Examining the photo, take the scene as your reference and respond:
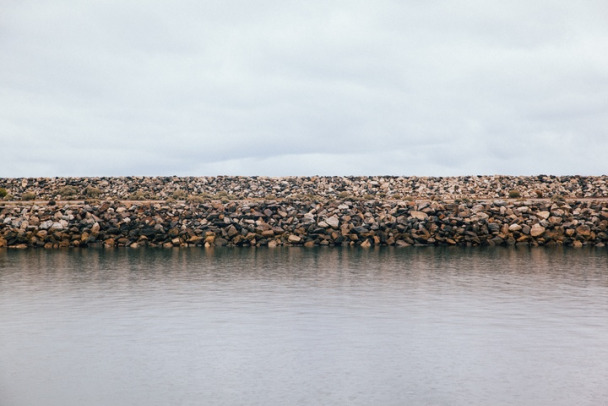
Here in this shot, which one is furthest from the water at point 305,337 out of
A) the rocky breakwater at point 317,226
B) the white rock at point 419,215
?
the white rock at point 419,215

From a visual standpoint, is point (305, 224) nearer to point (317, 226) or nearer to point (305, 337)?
point (317, 226)

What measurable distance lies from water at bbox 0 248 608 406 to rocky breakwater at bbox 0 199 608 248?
16596 millimetres

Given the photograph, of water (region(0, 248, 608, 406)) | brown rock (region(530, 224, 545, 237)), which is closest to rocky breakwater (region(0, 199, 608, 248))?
brown rock (region(530, 224, 545, 237))

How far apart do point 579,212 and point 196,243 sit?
81.1ft

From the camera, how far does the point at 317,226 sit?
44.8 metres

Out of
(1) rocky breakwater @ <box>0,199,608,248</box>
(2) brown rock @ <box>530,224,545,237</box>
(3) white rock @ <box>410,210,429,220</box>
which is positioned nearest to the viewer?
(2) brown rock @ <box>530,224,545,237</box>

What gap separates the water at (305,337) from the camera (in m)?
10.4

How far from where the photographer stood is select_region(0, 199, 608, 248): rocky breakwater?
44.2m

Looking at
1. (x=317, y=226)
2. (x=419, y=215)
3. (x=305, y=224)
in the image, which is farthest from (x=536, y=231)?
(x=305, y=224)

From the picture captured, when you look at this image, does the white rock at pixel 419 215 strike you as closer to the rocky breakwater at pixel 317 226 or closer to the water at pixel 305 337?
the rocky breakwater at pixel 317 226

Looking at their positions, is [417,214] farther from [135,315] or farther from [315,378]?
[315,378]

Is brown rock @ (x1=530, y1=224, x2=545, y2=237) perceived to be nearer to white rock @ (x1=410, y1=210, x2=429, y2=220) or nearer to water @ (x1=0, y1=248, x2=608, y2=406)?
white rock @ (x1=410, y1=210, x2=429, y2=220)

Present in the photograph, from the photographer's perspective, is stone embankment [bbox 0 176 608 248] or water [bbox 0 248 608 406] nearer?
water [bbox 0 248 608 406]

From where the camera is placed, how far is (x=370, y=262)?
104 ft
